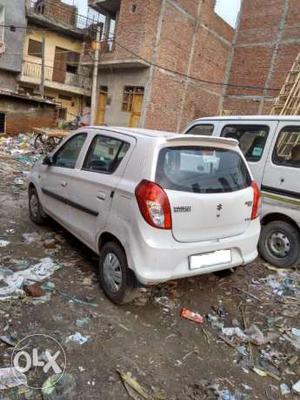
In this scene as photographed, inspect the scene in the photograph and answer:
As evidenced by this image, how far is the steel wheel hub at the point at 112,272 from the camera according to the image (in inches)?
123

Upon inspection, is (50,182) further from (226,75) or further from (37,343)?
(226,75)

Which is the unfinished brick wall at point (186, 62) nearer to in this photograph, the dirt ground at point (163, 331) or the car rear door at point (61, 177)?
the car rear door at point (61, 177)

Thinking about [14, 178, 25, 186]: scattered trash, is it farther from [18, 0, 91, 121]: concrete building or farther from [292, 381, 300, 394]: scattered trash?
[18, 0, 91, 121]: concrete building

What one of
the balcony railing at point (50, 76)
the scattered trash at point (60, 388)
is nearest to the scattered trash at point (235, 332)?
the scattered trash at point (60, 388)

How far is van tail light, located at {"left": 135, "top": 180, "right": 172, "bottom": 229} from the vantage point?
2.74 meters

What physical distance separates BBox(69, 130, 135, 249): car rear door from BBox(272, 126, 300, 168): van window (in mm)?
2336

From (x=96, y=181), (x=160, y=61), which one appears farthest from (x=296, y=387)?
→ (x=160, y=61)

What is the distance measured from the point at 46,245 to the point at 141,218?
210 centimetres

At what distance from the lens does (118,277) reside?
3.14 m

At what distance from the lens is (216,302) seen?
354 cm

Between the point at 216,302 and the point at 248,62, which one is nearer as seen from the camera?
the point at 216,302

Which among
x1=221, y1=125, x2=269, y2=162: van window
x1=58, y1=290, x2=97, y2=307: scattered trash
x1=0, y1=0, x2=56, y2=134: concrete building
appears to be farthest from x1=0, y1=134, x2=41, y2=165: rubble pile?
x1=58, y1=290, x2=97, y2=307: scattered trash

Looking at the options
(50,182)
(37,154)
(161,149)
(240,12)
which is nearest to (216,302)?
(161,149)

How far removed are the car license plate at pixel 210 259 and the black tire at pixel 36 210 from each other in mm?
2780
